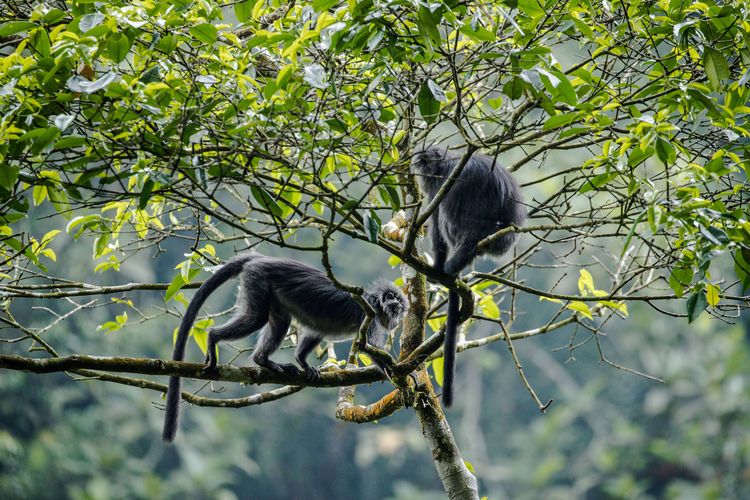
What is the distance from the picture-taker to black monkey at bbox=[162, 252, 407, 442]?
354 cm

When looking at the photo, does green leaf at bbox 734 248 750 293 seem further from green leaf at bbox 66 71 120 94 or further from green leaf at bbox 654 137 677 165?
green leaf at bbox 66 71 120 94

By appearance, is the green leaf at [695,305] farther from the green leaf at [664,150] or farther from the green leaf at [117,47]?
the green leaf at [117,47]

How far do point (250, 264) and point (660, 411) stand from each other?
10244 mm

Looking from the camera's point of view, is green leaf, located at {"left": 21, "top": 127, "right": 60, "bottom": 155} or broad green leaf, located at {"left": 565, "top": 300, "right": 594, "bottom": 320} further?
broad green leaf, located at {"left": 565, "top": 300, "right": 594, "bottom": 320}

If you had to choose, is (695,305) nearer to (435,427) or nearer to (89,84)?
(435,427)

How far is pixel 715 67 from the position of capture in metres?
2.00

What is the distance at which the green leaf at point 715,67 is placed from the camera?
199 centimetres

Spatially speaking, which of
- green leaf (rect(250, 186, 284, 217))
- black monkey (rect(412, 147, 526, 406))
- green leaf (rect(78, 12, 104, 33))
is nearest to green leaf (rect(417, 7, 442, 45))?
green leaf (rect(250, 186, 284, 217))

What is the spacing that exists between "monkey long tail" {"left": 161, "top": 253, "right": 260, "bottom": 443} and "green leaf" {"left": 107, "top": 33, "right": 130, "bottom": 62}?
1408mm

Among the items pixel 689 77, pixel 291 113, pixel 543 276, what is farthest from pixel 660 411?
pixel 291 113

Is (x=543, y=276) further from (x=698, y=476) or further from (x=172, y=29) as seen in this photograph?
(x=172, y=29)

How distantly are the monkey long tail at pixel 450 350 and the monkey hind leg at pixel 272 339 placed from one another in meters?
0.81

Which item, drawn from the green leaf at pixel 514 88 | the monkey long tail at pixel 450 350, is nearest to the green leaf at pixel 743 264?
the green leaf at pixel 514 88

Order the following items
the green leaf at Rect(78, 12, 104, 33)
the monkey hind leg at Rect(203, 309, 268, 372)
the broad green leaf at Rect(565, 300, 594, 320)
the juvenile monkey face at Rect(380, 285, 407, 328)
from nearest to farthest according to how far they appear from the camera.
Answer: the green leaf at Rect(78, 12, 104, 33) → the broad green leaf at Rect(565, 300, 594, 320) → the monkey hind leg at Rect(203, 309, 268, 372) → the juvenile monkey face at Rect(380, 285, 407, 328)
